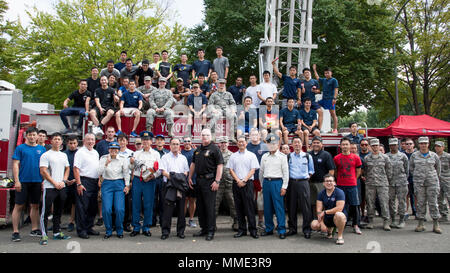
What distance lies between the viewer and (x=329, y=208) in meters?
6.99

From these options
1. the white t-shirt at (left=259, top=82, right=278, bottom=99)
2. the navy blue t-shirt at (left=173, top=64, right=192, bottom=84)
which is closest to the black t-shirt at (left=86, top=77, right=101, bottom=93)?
the navy blue t-shirt at (left=173, top=64, right=192, bottom=84)

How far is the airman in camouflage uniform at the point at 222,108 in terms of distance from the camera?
9.33m

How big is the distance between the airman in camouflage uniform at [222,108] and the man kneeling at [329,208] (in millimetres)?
3089

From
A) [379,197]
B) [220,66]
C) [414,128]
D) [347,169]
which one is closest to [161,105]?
[220,66]

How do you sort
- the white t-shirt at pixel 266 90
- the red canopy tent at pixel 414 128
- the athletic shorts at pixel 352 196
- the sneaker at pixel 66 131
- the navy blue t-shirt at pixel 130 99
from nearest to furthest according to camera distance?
the athletic shorts at pixel 352 196
the sneaker at pixel 66 131
the navy blue t-shirt at pixel 130 99
the white t-shirt at pixel 266 90
the red canopy tent at pixel 414 128

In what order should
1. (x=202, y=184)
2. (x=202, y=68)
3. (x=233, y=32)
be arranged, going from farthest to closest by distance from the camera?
(x=233, y=32) < (x=202, y=68) < (x=202, y=184)

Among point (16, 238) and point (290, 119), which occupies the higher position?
point (290, 119)

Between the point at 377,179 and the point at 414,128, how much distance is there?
1107 cm

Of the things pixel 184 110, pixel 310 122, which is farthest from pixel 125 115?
pixel 310 122

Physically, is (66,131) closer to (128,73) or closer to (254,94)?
(128,73)

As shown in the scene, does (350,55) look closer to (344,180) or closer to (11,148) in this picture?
(344,180)

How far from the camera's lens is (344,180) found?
7652mm

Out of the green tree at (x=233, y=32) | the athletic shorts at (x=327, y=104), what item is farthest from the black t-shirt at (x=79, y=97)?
the green tree at (x=233, y=32)

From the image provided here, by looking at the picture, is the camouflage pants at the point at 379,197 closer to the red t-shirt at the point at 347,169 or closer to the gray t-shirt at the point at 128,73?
the red t-shirt at the point at 347,169
